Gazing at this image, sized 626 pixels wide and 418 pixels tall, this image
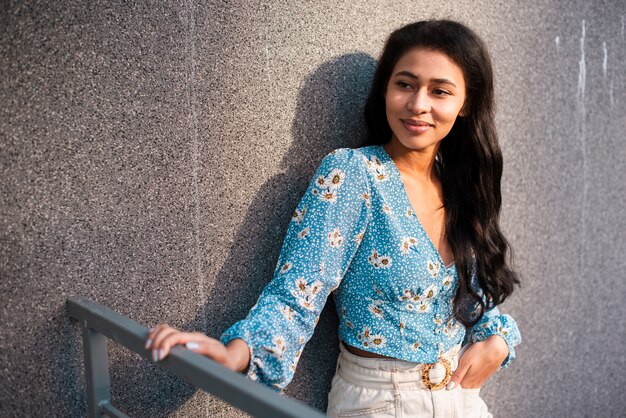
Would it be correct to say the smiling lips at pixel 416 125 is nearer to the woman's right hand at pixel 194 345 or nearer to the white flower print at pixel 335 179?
the white flower print at pixel 335 179

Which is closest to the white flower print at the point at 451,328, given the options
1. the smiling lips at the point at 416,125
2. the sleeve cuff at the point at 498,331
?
the sleeve cuff at the point at 498,331

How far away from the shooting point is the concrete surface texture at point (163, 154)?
114 centimetres

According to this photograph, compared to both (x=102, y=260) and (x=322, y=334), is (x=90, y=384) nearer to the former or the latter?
(x=102, y=260)

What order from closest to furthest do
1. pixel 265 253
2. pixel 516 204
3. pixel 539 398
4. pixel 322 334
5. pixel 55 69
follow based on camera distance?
1. pixel 55 69
2. pixel 265 253
3. pixel 322 334
4. pixel 516 204
5. pixel 539 398

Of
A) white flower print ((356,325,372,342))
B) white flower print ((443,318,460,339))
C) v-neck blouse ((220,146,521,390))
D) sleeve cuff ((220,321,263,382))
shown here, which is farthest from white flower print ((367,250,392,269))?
sleeve cuff ((220,321,263,382))

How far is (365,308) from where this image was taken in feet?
4.60

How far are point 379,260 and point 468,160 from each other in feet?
1.40

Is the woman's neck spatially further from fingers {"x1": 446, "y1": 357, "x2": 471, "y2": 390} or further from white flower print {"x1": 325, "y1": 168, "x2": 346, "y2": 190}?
fingers {"x1": 446, "y1": 357, "x2": 471, "y2": 390}

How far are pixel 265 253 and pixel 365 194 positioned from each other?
273mm

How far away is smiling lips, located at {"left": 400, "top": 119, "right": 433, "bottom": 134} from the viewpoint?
4.69 feet

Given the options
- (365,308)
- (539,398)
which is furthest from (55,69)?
(539,398)

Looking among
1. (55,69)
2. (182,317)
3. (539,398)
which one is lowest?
(539,398)

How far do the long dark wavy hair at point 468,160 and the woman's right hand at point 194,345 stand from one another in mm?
622

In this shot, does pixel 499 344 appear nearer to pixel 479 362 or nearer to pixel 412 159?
pixel 479 362
